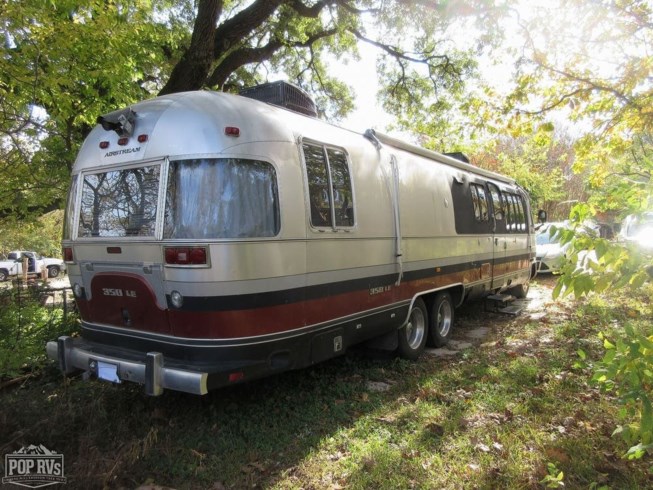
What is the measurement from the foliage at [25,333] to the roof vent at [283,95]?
12.7 feet

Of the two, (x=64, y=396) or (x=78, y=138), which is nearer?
(x=64, y=396)

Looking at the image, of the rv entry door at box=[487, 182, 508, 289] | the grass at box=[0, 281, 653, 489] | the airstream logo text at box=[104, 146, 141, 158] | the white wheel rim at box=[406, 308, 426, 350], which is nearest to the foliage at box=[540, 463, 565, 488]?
the grass at box=[0, 281, 653, 489]

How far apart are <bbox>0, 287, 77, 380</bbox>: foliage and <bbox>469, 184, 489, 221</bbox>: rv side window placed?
6833mm

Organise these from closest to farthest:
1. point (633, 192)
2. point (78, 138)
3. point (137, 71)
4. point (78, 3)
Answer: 1. point (633, 192)
2. point (78, 3)
3. point (137, 71)
4. point (78, 138)

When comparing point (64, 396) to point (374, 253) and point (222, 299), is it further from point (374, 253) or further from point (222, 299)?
point (374, 253)

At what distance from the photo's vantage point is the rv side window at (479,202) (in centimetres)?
828

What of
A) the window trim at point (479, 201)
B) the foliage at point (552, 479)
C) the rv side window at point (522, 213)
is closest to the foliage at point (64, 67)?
the window trim at point (479, 201)

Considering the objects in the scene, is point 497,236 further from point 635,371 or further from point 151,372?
point 151,372

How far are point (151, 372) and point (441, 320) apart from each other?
15.7 feet

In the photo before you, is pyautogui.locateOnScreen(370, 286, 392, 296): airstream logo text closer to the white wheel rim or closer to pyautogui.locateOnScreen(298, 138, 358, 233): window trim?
pyautogui.locateOnScreen(298, 138, 358, 233): window trim

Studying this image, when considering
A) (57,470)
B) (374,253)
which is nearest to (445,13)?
(374,253)

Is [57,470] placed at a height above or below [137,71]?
below

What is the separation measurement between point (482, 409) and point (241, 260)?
2811 millimetres

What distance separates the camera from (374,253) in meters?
5.31
